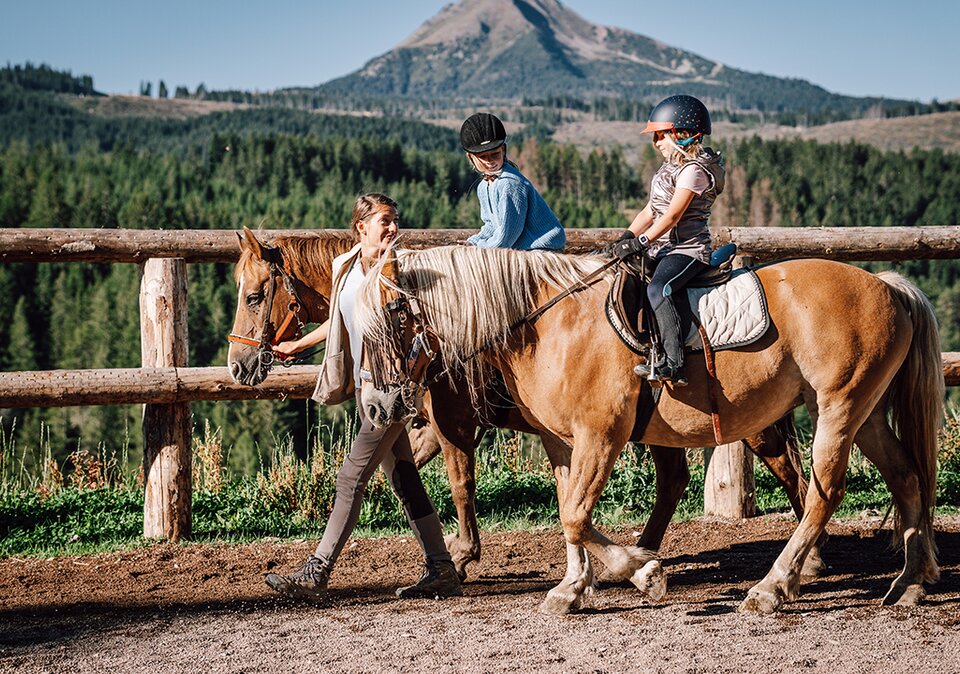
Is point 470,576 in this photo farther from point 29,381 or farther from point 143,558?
point 29,381

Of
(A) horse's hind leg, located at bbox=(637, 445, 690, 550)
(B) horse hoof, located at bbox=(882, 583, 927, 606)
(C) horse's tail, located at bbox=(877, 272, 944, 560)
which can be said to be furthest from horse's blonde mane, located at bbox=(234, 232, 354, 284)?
(B) horse hoof, located at bbox=(882, 583, 927, 606)

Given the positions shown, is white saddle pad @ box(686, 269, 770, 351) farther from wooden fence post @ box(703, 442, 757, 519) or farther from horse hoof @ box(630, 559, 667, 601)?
wooden fence post @ box(703, 442, 757, 519)

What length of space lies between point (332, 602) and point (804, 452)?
427 cm

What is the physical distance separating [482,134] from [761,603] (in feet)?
8.80

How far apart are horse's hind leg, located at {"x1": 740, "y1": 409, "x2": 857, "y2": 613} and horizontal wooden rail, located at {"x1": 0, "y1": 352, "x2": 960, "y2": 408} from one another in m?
3.22

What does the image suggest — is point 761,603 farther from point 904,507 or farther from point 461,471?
point 461,471

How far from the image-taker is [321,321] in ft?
18.4

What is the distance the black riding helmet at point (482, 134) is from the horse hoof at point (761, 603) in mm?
2551

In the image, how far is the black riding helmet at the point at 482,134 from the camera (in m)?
4.85

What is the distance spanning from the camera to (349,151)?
141625 mm

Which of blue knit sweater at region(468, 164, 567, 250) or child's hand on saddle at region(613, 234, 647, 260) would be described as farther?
blue knit sweater at region(468, 164, 567, 250)

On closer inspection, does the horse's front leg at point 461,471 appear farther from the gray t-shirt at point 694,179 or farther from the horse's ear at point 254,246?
the gray t-shirt at point 694,179

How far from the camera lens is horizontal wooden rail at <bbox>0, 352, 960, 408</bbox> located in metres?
6.26

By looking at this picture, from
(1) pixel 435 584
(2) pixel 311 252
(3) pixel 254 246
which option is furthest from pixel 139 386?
(1) pixel 435 584
